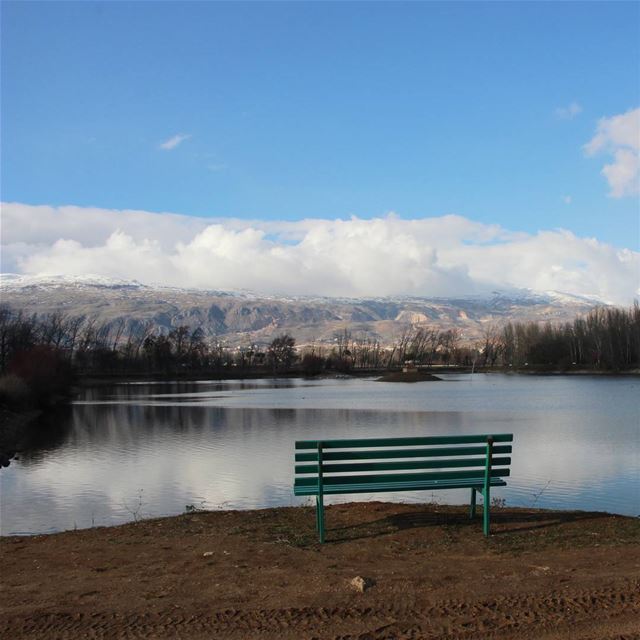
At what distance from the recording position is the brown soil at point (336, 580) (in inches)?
248

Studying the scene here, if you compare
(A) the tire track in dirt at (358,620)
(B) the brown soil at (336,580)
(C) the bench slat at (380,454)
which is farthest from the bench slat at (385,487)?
(A) the tire track in dirt at (358,620)

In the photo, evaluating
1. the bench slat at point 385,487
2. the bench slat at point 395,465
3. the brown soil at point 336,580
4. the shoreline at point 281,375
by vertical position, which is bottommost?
the shoreline at point 281,375

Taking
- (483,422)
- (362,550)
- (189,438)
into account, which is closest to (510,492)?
(362,550)

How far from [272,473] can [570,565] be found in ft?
49.5

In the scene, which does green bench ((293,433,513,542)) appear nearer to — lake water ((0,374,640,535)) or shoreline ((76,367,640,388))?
lake water ((0,374,640,535))

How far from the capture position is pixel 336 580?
7688 mm

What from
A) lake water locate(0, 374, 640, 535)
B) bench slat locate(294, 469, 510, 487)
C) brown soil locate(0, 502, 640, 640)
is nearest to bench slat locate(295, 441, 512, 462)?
bench slat locate(294, 469, 510, 487)

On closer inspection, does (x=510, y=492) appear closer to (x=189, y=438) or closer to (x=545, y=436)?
(x=545, y=436)

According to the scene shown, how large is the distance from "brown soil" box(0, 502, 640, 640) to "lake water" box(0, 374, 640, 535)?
6.20m

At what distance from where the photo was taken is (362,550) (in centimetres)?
936

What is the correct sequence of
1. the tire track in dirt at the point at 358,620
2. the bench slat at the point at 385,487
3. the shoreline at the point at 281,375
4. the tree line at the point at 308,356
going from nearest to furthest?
1. the tire track in dirt at the point at 358,620
2. the bench slat at the point at 385,487
3. the shoreline at the point at 281,375
4. the tree line at the point at 308,356

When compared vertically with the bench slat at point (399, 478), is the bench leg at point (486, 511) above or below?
below

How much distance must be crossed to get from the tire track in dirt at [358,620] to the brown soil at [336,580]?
0.06ft

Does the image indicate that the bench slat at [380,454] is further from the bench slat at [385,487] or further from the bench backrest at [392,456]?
the bench slat at [385,487]
